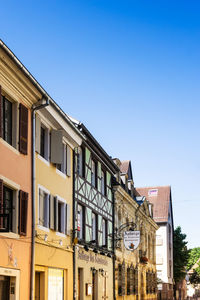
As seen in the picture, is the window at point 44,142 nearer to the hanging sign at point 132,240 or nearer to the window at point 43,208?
the window at point 43,208

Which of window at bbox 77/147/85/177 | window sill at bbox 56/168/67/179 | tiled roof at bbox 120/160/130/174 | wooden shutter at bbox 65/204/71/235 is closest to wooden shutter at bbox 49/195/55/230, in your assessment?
window sill at bbox 56/168/67/179

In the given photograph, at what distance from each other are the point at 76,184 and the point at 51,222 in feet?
13.7

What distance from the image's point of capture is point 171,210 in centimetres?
7031

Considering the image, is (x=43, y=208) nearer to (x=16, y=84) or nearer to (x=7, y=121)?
(x=7, y=121)

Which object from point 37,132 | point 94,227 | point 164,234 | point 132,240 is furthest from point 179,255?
point 37,132

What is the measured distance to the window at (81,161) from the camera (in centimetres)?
2495

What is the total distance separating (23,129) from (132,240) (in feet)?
48.4

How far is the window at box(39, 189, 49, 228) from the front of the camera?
19109 millimetres

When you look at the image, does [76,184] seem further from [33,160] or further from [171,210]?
[171,210]

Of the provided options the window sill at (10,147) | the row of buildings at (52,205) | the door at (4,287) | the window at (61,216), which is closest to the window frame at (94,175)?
the row of buildings at (52,205)

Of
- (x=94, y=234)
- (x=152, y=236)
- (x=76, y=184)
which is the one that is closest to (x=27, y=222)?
(x=76, y=184)

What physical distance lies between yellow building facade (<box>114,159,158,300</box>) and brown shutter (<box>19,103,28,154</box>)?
13806 millimetres

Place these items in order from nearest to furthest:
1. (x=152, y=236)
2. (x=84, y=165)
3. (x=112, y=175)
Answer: (x=84, y=165) → (x=112, y=175) → (x=152, y=236)

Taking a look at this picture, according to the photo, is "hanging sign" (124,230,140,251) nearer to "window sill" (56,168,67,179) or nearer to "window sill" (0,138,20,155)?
"window sill" (56,168,67,179)
